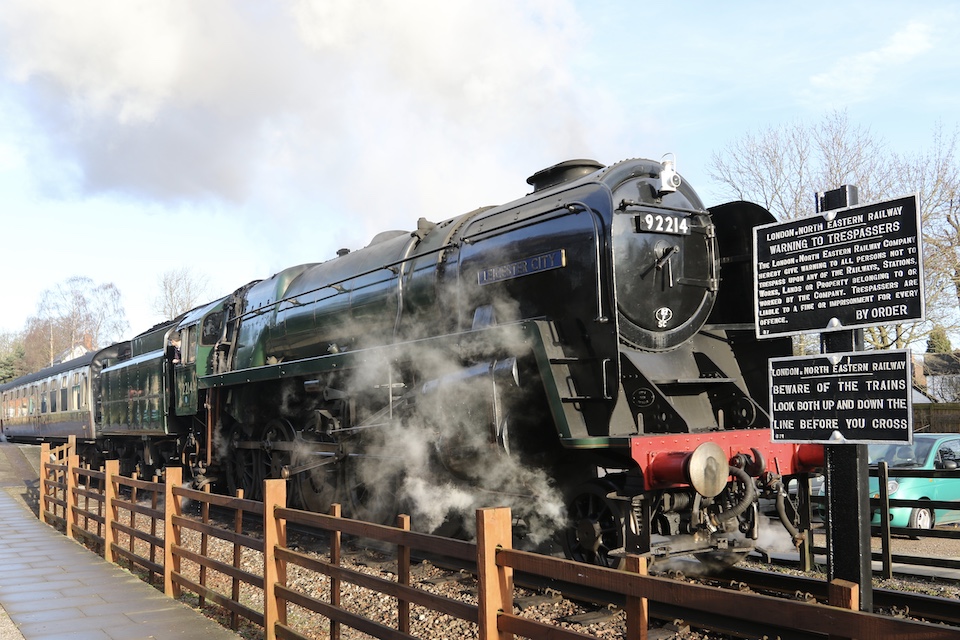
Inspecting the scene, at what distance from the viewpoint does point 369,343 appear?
30.5 feet

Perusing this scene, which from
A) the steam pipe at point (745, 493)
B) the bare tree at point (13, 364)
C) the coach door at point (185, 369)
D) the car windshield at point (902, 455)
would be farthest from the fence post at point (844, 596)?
the bare tree at point (13, 364)

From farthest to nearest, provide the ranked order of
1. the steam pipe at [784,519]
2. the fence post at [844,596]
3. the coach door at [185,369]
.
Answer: the coach door at [185,369]
the steam pipe at [784,519]
the fence post at [844,596]

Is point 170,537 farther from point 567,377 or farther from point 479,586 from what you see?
point 479,586

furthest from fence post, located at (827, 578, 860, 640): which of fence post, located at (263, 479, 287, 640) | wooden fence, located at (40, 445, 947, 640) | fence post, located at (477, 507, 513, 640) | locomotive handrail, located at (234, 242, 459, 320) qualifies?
locomotive handrail, located at (234, 242, 459, 320)

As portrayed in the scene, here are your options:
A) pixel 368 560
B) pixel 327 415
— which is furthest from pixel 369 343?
pixel 368 560

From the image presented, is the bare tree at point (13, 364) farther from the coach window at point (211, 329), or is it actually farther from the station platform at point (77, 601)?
the station platform at point (77, 601)

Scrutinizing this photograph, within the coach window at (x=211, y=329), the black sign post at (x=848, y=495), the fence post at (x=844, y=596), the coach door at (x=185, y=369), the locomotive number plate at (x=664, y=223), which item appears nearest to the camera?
the fence post at (x=844, y=596)

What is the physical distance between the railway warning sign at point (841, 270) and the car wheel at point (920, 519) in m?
7.11

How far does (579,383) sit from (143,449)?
44.1 ft

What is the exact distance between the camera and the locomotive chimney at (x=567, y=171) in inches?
303

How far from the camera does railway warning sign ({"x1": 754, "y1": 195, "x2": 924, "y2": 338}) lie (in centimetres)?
365

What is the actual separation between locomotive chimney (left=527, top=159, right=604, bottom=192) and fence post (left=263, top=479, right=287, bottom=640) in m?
3.99

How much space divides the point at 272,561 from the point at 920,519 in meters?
8.33

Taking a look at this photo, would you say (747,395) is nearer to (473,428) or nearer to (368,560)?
(473,428)
